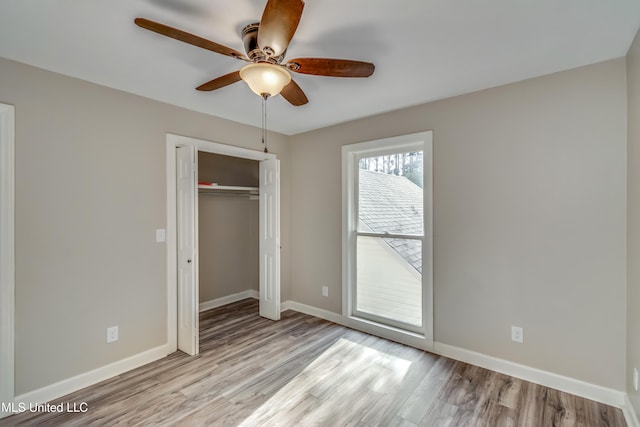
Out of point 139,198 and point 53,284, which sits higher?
point 139,198

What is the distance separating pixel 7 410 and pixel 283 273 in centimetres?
274

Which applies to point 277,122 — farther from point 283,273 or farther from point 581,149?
point 581,149

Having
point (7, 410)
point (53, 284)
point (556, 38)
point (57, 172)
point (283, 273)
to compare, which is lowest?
point (7, 410)

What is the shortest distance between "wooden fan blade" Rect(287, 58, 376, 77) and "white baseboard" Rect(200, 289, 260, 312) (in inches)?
141

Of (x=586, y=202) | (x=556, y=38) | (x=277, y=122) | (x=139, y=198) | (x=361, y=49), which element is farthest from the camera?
(x=277, y=122)

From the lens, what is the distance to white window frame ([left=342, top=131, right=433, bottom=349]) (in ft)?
9.64

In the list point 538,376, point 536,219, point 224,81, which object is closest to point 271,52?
point 224,81

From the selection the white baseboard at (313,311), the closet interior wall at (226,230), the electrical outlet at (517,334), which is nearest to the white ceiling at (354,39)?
the closet interior wall at (226,230)

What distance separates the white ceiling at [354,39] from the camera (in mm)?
1551

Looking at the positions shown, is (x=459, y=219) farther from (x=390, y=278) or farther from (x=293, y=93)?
(x=293, y=93)

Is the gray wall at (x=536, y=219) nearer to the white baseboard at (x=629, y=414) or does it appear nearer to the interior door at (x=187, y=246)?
the white baseboard at (x=629, y=414)

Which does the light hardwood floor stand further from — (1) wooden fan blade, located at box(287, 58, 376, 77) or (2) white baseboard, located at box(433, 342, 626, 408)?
(1) wooden fan blade, located at box(287, 58, 376, 77)

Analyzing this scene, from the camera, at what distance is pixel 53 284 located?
2.25 m

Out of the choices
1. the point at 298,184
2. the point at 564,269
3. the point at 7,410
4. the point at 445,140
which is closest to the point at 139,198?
the point at 7,410
